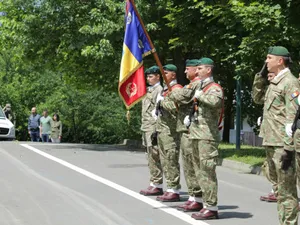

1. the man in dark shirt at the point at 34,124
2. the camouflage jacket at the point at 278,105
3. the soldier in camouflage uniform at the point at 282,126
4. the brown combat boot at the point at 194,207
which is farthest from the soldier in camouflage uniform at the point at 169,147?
the man in dark shirt at the point at 34,124

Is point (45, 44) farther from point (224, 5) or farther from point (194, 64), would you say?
point (194, 64)

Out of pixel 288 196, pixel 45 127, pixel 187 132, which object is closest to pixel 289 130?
pixel 288 196

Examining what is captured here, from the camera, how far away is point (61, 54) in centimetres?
2603

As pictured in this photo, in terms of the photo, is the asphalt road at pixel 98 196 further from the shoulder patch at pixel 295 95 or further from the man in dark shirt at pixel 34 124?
the man in dark shirt at pixel 34 124

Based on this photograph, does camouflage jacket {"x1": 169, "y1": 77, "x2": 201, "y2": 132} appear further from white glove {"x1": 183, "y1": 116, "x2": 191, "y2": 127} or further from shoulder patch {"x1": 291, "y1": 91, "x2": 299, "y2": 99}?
shoulder patch {"x1": 291, "y1": 91, "x2": 299, "y2": 99}

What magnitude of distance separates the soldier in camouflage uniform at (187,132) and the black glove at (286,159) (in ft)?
7.47

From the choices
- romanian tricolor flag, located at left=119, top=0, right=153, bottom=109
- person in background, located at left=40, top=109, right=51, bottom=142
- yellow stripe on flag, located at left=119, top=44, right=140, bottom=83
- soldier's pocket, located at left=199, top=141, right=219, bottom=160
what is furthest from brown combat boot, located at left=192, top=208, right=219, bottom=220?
person in background, located at left=40, top=109, right=51, bottom=142

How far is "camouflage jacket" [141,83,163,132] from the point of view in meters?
10.5

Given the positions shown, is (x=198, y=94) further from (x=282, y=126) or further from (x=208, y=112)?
(x=282, y=126)

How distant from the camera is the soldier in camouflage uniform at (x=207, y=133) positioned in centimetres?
838

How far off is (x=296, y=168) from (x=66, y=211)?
145 inches

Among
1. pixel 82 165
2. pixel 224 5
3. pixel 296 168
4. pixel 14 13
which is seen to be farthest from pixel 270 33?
pixel 14 13

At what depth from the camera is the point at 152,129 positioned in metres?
10.6

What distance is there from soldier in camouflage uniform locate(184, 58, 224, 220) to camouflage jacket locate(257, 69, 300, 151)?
2.01 feet
